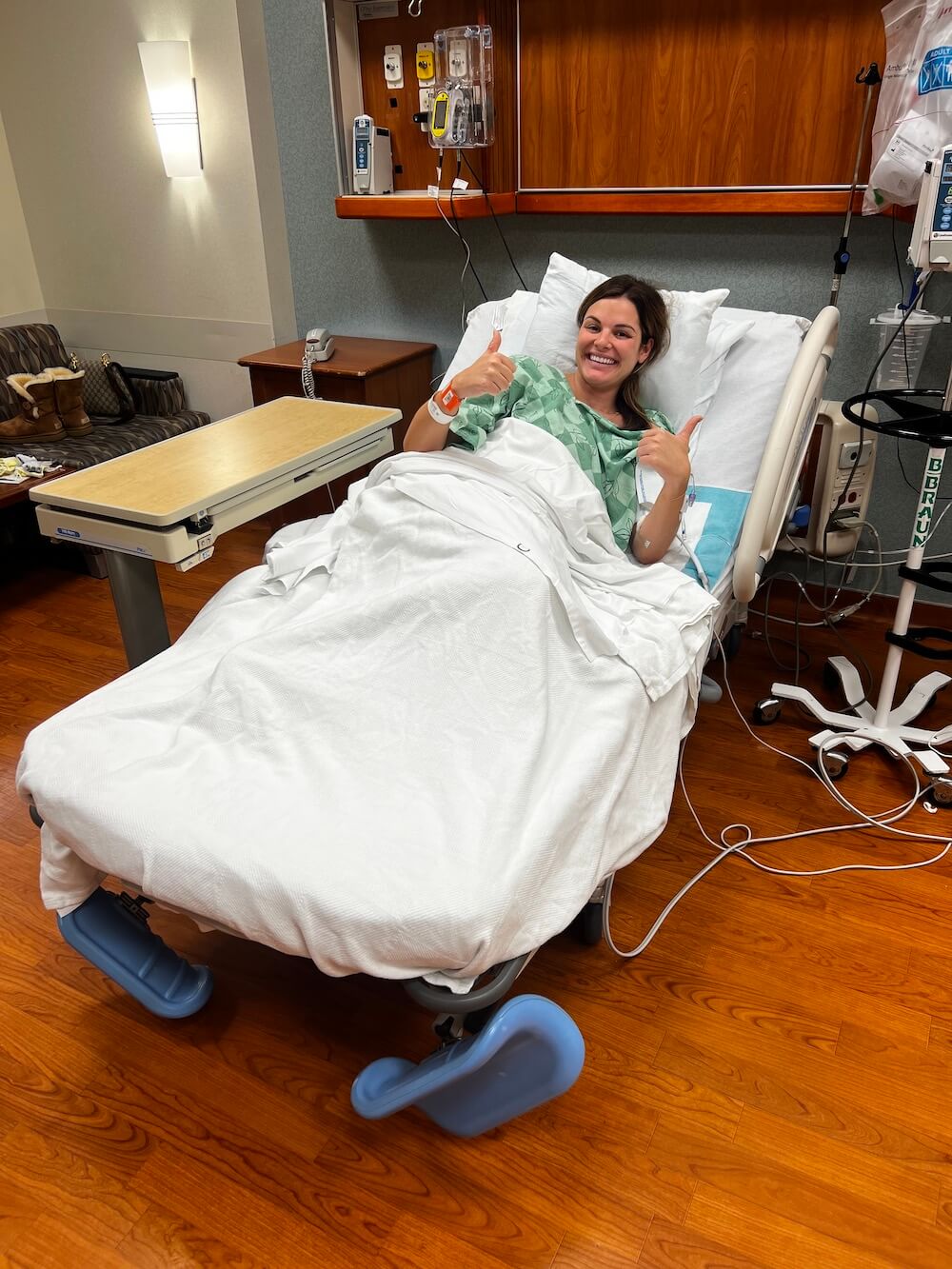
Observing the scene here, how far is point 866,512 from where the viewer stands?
276 centimetres

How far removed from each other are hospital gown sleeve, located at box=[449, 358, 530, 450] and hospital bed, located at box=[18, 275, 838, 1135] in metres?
0.07

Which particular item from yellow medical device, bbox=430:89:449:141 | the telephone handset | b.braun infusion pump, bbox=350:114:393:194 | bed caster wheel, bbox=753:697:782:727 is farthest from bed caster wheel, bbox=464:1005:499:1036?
b.braun infusion pump, bbox=350:114:393:194

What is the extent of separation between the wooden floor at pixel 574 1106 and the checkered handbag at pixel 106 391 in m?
2.29

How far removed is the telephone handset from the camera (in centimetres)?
294

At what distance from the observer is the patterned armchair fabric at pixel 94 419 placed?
343cm

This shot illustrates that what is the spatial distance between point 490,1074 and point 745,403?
64.4 inches

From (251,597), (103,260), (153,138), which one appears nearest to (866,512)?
(251,597)

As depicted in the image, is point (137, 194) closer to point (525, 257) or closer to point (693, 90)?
point (525, 257)

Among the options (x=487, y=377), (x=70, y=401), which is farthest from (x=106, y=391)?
(x=487, y=377)

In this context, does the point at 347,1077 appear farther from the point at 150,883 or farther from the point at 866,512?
the point at 866,512

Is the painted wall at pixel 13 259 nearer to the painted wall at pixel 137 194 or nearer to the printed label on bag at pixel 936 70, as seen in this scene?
the painted wall at pixel 137 194

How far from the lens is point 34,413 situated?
3445 mm

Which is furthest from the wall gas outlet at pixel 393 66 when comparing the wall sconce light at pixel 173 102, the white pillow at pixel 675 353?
the white pillow at pixel 675 353

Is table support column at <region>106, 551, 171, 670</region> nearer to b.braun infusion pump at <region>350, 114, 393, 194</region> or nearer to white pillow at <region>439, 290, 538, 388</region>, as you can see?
white pillow at <region>439, 290, 538, 388</region>
